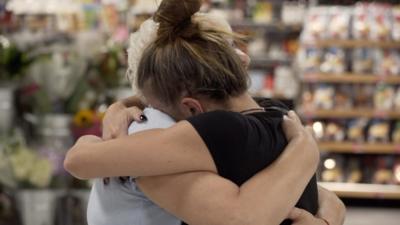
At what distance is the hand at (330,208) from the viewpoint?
178 cm

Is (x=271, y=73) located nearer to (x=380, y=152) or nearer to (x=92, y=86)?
(x=380, y=152)

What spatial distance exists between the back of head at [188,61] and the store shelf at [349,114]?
16.5ft

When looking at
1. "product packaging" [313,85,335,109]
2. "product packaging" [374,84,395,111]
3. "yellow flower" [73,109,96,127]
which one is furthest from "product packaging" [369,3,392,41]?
"yellow flower" [73,109,96,127]

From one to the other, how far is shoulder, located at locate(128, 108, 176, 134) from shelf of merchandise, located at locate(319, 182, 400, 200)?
4984 millimetres

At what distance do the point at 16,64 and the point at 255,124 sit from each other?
2625mm

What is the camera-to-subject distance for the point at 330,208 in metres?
1.81

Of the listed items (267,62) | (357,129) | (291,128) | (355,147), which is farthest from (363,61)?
(291,128)

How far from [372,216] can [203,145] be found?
204 inches

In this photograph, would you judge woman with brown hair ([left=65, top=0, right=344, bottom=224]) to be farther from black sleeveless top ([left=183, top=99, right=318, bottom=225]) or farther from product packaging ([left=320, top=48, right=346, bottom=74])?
product packaging ([left=320, top=48, right=346, bottom=74])

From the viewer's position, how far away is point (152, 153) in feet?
4.87

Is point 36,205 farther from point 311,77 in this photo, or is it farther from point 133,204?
point 311,77

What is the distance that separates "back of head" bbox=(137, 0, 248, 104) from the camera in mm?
1567

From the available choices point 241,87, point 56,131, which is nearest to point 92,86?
point 56,131

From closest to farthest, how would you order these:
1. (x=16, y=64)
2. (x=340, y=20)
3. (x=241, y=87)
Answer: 1. (x=241, y=87)
2. (x=16, y=64)
3. (x=340, y=20)
